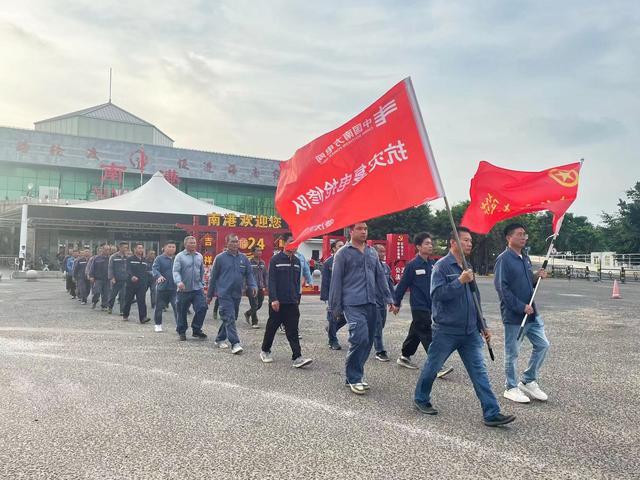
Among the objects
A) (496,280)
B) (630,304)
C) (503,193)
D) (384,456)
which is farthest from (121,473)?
(630,304)

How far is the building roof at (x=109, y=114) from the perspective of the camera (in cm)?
6034

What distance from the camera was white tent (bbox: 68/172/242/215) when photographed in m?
32.5

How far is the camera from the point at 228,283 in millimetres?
7891

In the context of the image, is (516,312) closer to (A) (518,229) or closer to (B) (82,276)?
(A) (518,229)

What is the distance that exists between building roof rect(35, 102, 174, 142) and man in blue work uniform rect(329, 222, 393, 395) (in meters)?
61.8

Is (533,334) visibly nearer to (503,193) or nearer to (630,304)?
(503,193)

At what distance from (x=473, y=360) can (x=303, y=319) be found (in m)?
7.46

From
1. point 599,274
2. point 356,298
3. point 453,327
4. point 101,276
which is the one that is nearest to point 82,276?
point 101,276

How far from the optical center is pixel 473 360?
4.50 m

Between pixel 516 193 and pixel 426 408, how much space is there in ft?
9.09

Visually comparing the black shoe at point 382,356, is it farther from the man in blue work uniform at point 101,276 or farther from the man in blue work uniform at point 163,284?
the man in blue work uniform at point 101,276

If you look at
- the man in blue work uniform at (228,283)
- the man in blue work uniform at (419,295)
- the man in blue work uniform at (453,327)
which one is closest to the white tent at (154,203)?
the man in blue work uniform at (228,283)

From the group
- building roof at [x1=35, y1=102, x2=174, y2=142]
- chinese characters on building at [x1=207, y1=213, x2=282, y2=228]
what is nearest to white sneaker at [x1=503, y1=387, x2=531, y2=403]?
chinese characters on building at [x1=207, y1=213, x2=282, y2=228]

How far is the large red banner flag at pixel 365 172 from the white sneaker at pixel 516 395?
2266 millimetres
